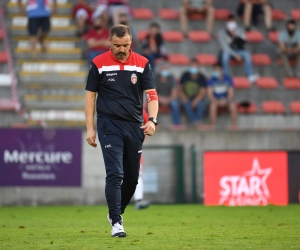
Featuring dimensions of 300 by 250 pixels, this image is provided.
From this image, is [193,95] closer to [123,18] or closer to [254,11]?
[123,18]

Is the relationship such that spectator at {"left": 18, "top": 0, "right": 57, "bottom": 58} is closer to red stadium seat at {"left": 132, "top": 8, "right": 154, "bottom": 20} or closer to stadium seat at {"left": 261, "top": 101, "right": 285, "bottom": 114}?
red stadium seat at {"left": 132, "top": 8, "right": 154, "bottom": 20}

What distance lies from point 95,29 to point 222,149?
4855 mm

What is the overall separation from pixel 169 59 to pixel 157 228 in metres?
11.3

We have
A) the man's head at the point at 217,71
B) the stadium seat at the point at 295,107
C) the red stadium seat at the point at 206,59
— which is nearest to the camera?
the man's head at the point at 217,71

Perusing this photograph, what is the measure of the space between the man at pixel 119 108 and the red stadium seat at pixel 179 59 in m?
12.4

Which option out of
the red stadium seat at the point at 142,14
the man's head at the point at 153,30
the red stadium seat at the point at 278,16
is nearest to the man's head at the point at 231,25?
the man's head at the point at 153,30

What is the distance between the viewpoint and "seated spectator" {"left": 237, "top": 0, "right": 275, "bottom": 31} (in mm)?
22938

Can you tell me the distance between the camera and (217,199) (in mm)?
17125

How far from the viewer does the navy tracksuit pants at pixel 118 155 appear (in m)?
8.67

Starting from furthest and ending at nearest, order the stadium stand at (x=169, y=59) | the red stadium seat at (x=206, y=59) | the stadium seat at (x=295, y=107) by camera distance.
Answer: the red stadium seat at (x=206, y=59), the stadium seat at (x=295, y=107), the stadium stand at (x=169, y=59)

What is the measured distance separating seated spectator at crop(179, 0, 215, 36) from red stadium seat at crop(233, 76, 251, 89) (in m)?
1.93

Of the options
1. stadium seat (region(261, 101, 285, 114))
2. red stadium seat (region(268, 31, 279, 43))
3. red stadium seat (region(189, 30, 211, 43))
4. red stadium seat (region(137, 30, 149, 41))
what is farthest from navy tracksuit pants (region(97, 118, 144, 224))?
red stadium seat (region(268, 31, 279, 43))

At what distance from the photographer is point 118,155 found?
28.7ft

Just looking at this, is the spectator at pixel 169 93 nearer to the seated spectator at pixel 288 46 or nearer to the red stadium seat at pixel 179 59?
the red stadium seat at pixel 179 59
